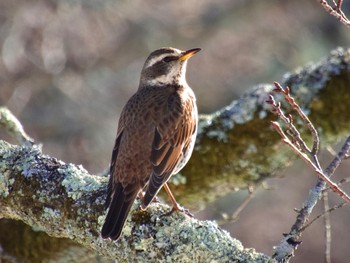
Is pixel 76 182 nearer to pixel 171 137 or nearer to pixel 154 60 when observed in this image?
pixel 171 137

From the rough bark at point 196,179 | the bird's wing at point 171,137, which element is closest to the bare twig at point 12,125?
the rough bark at point 196,179

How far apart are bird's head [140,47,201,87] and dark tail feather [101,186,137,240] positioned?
188cm

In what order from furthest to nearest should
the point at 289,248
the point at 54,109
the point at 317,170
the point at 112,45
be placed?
the point at 112,45
the point at 54,109
the point at 289,248
the point at 317,170

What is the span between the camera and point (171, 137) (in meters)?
6.17

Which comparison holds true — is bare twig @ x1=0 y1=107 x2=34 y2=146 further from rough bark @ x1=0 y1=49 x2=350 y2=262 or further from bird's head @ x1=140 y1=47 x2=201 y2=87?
bird's head @ x1=140 y1=47 x2=201 y2=87

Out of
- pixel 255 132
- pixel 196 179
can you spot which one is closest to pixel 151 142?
pixel 196 179

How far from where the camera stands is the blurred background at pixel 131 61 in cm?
1398

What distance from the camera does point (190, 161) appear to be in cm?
671

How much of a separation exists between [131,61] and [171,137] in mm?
9244

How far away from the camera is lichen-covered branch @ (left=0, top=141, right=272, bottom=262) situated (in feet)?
15.3

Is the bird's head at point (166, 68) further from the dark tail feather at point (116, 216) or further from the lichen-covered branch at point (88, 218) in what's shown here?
the dark tail feather at point (116, 216)

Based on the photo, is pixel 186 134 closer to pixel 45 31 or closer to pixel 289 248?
pixel 289 248

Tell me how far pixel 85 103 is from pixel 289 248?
398 inches

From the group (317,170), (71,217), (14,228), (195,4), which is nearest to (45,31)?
(195,4)
